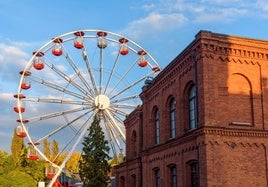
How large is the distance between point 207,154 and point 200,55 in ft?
14.5

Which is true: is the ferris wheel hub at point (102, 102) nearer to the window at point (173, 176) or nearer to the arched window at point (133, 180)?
the arched window at point (133, 180)

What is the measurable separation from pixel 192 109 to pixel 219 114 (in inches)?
92.8

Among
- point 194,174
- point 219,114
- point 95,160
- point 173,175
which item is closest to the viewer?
point 219,114

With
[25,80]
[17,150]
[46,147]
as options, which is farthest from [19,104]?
[46,147]

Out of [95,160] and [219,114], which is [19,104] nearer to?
[95,160]

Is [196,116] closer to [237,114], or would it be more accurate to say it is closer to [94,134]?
[237,114]

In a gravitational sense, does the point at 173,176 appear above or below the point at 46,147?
below

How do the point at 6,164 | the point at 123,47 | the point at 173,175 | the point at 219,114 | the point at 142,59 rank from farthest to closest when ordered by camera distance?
1. the point at 6,164
2. the point at 142,59
3. the point at 123,47
4. the point at 173,175
5. the point at 219,114

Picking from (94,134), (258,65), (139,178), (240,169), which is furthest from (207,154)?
(94,134)

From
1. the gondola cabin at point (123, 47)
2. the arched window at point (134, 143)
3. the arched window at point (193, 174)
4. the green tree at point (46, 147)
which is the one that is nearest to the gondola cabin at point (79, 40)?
the gondola cabin at point (123, 47)

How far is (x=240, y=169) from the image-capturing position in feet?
62.2

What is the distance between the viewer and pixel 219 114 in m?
19.3

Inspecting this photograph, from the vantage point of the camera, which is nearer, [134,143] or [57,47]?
[134,143]

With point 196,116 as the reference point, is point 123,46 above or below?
above
